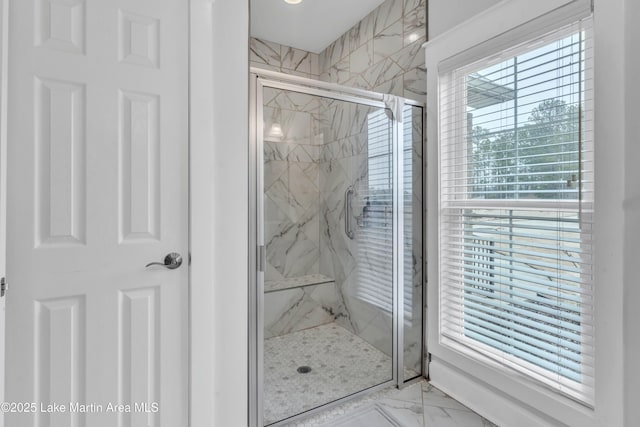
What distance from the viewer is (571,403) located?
1.32 meters

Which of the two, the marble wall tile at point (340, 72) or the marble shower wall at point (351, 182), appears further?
the marble wall tile at point (340, 72)

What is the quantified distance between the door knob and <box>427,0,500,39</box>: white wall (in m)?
1.95

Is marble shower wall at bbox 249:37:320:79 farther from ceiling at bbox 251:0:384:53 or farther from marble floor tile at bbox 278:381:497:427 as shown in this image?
marble floor tile at bbox 278:381:497:427

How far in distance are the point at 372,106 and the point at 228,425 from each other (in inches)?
75.3

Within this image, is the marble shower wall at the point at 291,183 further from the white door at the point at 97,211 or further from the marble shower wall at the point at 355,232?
the white door at the point at 97,211

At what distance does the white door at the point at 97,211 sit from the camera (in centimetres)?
111

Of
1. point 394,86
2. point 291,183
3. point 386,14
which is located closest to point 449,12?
point 394,86

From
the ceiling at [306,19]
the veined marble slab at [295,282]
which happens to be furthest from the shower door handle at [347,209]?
the ceiling at [306,19]

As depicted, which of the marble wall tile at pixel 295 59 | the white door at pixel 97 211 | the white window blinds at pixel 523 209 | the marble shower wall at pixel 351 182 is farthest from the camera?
the marble wall tile at pixel 295 59

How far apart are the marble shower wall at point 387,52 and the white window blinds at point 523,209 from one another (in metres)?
0.34

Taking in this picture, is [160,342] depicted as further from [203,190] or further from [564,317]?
[564,317]

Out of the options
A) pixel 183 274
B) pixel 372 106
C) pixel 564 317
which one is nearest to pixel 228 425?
pixel 183 274

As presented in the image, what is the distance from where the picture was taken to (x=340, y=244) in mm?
2213

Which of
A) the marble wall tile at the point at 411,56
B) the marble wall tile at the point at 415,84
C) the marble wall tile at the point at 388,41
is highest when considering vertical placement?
the marble wall tile at the point at 388,41
